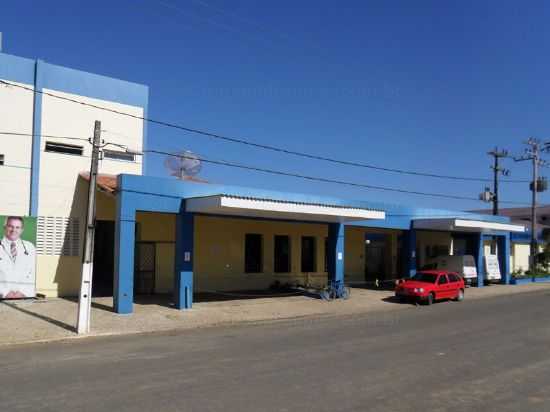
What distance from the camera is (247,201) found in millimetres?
18516

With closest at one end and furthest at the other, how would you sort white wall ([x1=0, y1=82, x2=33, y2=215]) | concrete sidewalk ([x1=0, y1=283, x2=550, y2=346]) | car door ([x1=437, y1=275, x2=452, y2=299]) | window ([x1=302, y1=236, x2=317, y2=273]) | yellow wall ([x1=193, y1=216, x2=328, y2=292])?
concrete sidewalk ([x1=0, y1=283, x2=550, y2=346]), white wall ([x1=0, y1=82, x2=33, y2=215]), car door ([x1=437, y1=275, x2=452, y2=299]), yellow wall ([x1=193, y1=216, x2=328, y2=292]), window ([x1=302, y1=236, x2=317, y2=273])

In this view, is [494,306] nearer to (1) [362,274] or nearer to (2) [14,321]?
Answer: (1) [362,274]

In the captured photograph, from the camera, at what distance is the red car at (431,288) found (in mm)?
23844

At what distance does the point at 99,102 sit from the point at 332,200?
10348 mm

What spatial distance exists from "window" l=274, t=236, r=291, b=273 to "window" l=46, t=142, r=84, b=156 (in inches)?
426

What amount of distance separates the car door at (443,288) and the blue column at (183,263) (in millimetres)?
11426

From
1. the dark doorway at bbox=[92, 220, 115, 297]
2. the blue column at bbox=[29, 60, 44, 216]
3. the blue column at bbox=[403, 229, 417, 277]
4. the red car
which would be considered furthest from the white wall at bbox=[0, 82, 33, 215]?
the blue column at bbox=[403, 229, 417, 277]

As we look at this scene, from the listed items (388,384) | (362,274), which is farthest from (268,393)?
(362,274)

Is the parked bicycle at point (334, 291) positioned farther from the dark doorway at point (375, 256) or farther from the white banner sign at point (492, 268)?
the white banner sign at point (492, 268)

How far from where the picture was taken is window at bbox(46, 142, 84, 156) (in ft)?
68.9

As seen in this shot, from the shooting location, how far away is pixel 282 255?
93.7 feet

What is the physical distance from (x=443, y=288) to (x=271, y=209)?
1007cm

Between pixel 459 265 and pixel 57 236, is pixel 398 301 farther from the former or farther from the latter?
pixel 57 236

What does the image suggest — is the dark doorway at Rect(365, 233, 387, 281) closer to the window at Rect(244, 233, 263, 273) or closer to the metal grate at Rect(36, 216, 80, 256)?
the window at Rect(244, 233, 263, 273)
